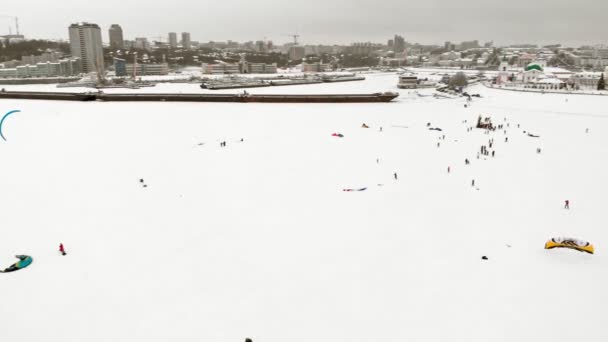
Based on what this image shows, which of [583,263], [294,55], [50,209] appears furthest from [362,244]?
[294,55]

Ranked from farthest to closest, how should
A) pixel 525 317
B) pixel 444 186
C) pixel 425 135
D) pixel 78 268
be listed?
pixel 425 135
pixel 444 186
pixel 78 268
pixel 525 317

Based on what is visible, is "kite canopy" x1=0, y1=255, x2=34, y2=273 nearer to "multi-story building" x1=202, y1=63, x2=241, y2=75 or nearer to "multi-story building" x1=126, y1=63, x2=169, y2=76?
"multi-story building" x1=202, y1=63, x2=241, y2=75

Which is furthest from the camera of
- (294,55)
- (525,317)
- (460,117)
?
(294,55)

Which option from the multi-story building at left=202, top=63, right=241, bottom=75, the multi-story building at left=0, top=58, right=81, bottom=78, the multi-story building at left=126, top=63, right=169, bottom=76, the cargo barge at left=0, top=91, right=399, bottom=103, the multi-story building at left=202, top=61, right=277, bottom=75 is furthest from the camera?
the multi-story building at left=126, top=63, right=169, bottom=76

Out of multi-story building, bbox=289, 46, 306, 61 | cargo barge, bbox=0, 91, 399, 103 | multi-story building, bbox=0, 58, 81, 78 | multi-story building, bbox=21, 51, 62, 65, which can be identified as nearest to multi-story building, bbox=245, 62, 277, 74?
multi-story building, bbox=0, 58, 81, 78

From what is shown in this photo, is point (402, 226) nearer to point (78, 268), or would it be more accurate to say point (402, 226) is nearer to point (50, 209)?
point (78, 268)
